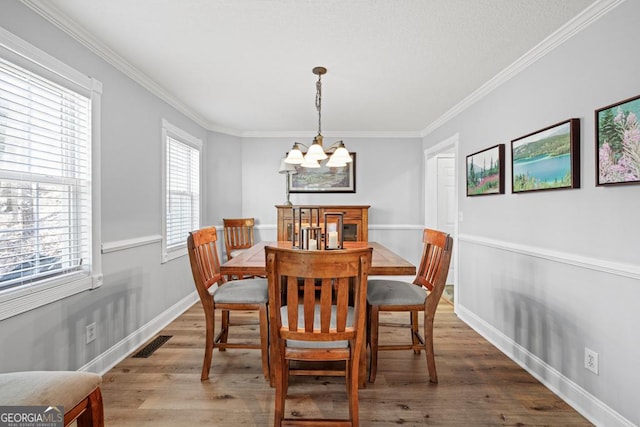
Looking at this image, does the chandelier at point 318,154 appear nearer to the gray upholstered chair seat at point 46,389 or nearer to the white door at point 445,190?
the gray upholstered chair seat at point 46,389

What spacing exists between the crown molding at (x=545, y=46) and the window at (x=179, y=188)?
3192 mm

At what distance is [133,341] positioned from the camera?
276 centimetres

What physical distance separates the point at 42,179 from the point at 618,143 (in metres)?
3.23

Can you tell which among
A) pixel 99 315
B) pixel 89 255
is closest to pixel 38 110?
→ pixel 89 255

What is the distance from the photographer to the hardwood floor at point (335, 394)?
186 cm

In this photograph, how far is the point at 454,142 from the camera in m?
3.81

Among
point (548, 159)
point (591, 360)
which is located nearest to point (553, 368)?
point (591, 360)

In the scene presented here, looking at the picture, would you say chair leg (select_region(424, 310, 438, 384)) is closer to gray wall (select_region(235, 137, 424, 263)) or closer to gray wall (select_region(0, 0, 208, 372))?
gray wall (select_region(0, 0, 208, 372))

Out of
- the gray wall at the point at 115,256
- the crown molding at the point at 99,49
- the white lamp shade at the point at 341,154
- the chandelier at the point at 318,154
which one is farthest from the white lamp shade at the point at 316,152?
the crown molding at the point at 99,49

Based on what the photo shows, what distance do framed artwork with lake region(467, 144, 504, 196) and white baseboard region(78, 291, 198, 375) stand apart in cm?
341

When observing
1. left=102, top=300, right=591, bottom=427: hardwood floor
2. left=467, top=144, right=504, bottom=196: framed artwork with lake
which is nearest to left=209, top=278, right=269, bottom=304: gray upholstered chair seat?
left=102, top=300, right=591, bottom=427: hardwood floor

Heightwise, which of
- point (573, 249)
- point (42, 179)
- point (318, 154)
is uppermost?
point (318, 154)

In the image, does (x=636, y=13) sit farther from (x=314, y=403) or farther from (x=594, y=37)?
(x=314, y=403)

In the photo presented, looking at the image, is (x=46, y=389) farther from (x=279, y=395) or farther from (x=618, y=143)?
(x=618, y=143)
